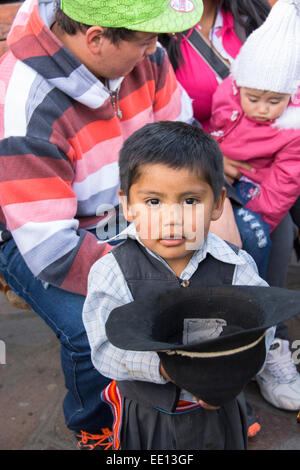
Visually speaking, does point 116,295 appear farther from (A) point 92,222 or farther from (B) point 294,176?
(B) point 294,176

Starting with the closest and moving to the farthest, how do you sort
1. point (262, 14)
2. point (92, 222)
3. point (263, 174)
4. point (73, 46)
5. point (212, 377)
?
point (212, 377) < point (73, 46) < point (92, 222) < point (263, 174) < point (262, 14)

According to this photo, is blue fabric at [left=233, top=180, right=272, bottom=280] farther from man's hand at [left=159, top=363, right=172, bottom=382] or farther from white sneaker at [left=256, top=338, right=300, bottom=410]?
man's hand at [left=159, top=363, right=172, bottom=382]

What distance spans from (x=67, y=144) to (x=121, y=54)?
355mm

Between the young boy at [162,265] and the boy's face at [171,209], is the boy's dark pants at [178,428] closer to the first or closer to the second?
the young boy at [162,265]

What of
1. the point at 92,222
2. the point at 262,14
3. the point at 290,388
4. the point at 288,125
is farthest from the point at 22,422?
the point at 262,14

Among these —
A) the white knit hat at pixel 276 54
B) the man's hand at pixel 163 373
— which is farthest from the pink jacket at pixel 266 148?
the man's hand at pixel 163 373

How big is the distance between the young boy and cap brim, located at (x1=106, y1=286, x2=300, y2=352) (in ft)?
0.19

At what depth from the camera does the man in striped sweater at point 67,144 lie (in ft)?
5.25

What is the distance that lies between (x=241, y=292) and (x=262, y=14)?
172 centimetres

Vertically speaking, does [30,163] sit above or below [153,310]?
above

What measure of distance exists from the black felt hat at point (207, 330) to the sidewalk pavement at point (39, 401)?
96 centimetres

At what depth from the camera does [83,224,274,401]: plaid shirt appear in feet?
3.92

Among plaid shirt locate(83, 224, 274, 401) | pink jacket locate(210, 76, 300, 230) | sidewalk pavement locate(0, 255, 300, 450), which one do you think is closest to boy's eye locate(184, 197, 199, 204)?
plaid shirt locate(83, 224, 274, 401)

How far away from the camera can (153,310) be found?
1.18 meters
